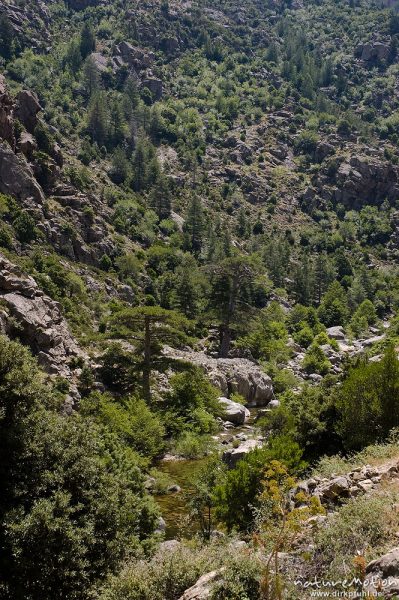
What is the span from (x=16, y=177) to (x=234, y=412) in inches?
1722

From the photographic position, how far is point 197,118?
16100cm

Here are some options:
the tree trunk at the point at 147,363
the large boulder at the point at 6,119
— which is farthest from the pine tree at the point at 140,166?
the tree trunk at the point at 147,363

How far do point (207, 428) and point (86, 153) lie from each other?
85523 mm

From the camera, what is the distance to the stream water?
25.4m

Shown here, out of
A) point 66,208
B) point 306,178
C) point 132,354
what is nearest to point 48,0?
point 306,178

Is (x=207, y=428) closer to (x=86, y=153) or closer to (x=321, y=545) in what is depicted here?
(x=321, y=545)

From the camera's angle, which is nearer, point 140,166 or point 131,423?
point 131,423

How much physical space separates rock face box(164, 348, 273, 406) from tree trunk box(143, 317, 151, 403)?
770cm

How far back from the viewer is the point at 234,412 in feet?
153

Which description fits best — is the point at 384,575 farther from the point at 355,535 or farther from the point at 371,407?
the point at 371,407

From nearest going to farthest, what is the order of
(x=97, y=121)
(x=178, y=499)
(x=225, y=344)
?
(x=178, y=499), (x=225, y=344), (x=97, y=121)

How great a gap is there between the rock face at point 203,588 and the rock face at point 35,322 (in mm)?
28254

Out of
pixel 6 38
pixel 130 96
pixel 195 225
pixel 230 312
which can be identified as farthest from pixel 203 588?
pixel 6 38

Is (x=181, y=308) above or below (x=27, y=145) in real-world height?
below
